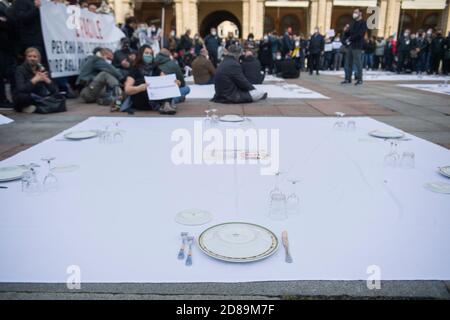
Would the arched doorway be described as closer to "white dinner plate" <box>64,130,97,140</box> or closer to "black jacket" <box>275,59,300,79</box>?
"black jacket" <box>275,59,300,79</box>

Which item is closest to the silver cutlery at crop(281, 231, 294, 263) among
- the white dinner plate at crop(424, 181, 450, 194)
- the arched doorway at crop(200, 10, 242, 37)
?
the white dinner plate at crop(424, 181, 450, 194)

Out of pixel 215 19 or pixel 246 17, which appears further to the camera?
pixel 215 19

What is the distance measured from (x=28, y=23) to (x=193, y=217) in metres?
6.59

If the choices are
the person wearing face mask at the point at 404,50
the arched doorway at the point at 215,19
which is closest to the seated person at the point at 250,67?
the person wearing face mask at the point at 404,50

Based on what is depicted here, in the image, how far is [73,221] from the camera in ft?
7.45

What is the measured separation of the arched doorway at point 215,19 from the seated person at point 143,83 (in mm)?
27889

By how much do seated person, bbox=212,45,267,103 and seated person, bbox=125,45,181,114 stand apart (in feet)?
4.63

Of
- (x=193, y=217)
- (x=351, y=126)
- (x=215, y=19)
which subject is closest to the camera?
(x=193, y=217)

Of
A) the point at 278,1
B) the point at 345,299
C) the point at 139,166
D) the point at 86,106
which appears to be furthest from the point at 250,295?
the point at 278,1

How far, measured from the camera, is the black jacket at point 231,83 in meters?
7.09

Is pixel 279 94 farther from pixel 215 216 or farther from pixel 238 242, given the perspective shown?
pixel 238 242

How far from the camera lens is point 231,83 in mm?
7230

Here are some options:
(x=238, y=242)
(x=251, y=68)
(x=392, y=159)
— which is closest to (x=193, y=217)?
(x=238, y=242)
